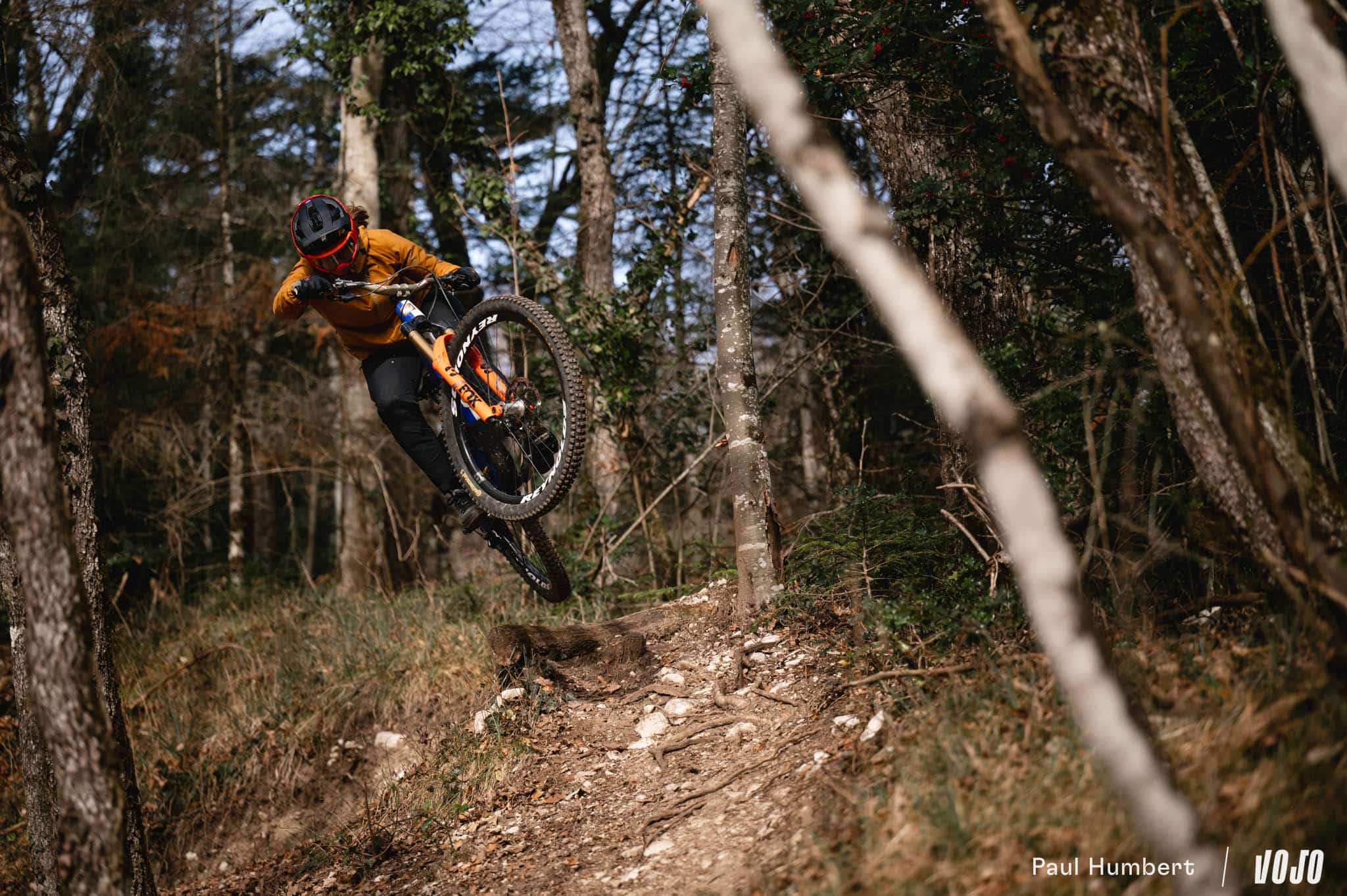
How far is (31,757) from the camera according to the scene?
4.92 metres

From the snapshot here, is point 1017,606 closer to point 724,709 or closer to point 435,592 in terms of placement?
point 724,709

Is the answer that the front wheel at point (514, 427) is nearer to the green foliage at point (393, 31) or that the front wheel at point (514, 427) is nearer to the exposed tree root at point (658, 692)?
the exposed tree root at point (658, 692)

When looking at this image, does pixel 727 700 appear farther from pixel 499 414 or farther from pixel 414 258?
pixel 414 258

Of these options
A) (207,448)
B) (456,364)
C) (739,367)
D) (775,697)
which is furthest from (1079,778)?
(207,448)

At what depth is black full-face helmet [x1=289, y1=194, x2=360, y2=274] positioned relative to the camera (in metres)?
5.13

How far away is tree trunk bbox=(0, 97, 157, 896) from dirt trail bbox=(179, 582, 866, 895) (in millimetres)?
1554

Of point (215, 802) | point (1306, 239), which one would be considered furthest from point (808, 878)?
point (215, 802)

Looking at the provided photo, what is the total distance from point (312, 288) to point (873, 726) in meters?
3.66

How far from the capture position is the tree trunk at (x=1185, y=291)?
9.26ft

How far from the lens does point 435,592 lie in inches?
→ 336

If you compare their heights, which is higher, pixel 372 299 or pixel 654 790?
pixel 372 299

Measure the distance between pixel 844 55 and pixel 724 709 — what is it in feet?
11.6

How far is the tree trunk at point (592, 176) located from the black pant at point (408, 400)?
9.93ft

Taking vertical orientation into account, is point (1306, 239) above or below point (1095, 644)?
above
